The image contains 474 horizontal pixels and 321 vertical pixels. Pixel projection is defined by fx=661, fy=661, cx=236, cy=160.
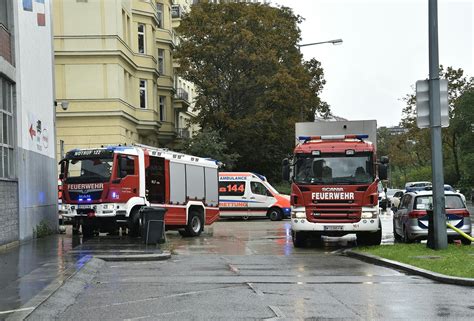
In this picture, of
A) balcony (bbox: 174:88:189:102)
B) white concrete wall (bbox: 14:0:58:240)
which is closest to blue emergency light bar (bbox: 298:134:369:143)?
white concrete wall (bbox: 14:0:58:240)

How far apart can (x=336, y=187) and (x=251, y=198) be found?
1936cm

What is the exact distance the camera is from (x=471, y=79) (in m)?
62.0

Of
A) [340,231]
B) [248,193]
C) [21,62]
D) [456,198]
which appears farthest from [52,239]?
[248,193]

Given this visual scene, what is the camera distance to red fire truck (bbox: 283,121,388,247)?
17.7m

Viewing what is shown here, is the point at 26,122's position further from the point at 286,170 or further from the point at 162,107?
the point at 162,107

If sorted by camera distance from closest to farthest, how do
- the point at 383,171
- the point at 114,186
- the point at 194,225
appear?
the point at 383,171, the point at 114,186, the point at 194,225

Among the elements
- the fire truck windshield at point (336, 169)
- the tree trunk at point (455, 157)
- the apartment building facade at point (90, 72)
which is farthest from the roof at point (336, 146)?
the tree trunk at point (455, 157)

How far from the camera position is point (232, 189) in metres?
37.1

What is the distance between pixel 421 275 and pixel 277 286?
3042 mm

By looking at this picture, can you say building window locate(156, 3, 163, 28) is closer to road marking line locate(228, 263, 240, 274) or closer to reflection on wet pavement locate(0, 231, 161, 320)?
reflection on wet pavement locate(0, 231, 161, 320)

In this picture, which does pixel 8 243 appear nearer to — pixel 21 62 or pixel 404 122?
pixel 21 62

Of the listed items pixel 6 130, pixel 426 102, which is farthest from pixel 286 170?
pixel 6 130

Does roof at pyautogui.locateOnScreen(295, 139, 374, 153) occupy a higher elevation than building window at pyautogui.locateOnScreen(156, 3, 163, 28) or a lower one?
lower

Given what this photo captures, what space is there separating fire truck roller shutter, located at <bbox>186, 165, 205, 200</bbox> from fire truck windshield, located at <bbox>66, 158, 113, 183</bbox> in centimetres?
393
